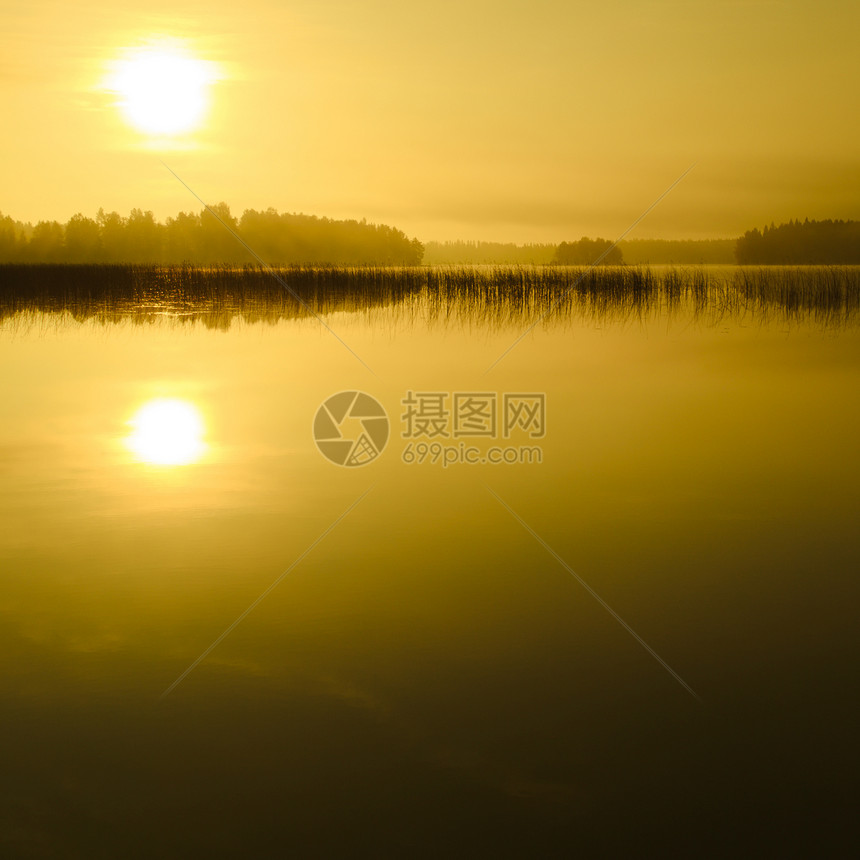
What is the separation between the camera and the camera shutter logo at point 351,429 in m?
4.71

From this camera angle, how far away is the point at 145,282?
18.6m

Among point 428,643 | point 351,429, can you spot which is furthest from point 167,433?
point 428,643

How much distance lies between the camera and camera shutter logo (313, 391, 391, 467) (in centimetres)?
471

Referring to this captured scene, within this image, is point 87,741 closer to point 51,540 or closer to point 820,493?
point 51,540

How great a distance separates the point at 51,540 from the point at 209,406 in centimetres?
274

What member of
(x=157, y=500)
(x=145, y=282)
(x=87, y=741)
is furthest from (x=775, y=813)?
(x=145, y=282)

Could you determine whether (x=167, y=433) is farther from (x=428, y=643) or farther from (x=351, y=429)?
(x=428, y=643)

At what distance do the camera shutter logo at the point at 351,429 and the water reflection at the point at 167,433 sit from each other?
653 mm

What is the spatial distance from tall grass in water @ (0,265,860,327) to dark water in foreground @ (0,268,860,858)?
739 cm
